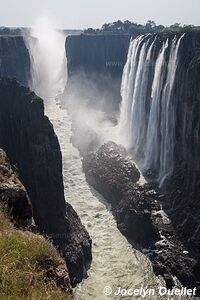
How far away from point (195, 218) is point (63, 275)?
32.0 meters

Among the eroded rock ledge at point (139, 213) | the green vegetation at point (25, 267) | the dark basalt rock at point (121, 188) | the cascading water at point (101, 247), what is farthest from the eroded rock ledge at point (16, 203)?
the dark basalt rock at point (121, 188)

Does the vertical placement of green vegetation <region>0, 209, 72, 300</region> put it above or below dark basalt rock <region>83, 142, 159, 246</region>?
above

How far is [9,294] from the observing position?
9.25 m

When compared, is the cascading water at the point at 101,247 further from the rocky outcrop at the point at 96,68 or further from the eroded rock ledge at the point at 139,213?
the rocky outcrop at the point at 96,68

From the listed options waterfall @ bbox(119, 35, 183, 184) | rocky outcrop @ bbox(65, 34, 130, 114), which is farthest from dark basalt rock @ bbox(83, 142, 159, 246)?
rocky outcrop @ bbox(65, 34, 130, 114)

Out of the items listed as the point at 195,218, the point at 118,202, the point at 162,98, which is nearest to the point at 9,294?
the point at 195,218

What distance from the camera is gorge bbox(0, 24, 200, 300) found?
36.4m

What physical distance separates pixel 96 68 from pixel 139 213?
63977 mm

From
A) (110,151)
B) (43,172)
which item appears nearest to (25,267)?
(43,172)

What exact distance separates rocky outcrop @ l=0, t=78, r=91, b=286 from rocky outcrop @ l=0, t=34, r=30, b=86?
163ft

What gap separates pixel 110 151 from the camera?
58.6 meters

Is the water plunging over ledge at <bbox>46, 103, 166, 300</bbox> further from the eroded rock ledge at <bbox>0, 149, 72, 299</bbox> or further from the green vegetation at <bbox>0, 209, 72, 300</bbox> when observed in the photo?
the green vegetation at <bbox>0, 209, 72, 300</bbox>

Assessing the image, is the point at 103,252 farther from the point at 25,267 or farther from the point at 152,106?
the point at 25,267

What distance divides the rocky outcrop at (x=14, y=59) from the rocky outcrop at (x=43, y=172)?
4964cm
